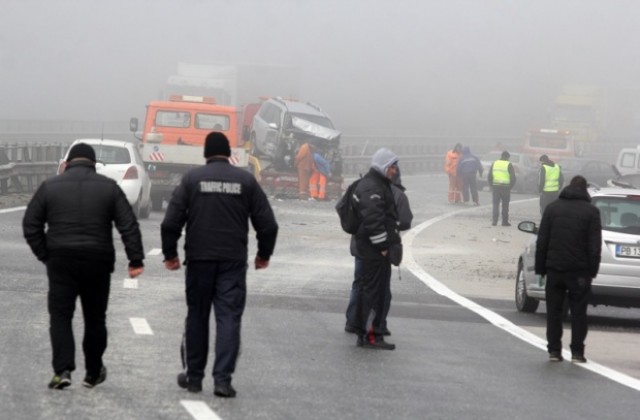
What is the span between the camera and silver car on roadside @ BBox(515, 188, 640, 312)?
49.9ft

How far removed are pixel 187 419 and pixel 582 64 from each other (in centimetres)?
10814

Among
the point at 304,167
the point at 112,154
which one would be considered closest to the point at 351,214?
the point at 112,154

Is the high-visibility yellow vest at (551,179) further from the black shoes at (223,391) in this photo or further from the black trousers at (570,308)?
the black shoes at (223,391)

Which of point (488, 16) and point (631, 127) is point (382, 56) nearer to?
point (488, 16)

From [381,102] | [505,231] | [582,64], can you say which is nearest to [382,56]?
[381,102]

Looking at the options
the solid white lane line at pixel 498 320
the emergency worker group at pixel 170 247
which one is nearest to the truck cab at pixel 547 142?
the solid white lane line at pixel 498 320

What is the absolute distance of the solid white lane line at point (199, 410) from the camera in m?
8.57

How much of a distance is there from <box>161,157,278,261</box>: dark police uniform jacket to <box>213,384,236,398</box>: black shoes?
78 cm

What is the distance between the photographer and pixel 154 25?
98.9 meters

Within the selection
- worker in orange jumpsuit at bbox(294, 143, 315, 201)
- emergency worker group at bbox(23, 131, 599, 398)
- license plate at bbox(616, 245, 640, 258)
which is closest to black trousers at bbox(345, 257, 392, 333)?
emergency worker group at bbox(23, 131, 599, 398)

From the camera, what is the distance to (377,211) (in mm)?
12375

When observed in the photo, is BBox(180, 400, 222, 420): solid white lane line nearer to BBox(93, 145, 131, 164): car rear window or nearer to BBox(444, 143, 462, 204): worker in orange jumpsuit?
BBox(93, 145, 131, 164): car rear window

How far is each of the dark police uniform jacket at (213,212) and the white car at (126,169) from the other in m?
Answer: 17.4

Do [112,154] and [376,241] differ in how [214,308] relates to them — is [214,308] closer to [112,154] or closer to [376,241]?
[376,241]
